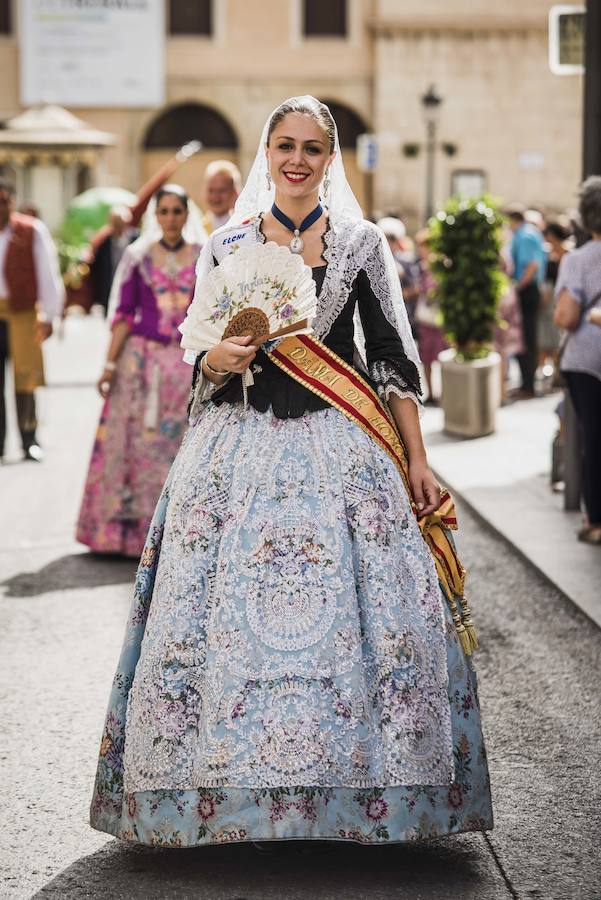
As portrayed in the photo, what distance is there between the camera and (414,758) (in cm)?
418

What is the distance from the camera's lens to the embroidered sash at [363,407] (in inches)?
176

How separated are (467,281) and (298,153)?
10144 millimetres

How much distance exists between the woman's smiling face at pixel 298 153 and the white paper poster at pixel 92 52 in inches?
1484

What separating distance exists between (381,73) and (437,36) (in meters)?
1.63

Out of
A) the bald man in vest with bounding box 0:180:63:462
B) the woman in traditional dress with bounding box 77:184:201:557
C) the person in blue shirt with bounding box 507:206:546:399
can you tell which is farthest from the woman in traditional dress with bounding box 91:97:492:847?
the person in blue shirt with bounding box 507:206:546:399

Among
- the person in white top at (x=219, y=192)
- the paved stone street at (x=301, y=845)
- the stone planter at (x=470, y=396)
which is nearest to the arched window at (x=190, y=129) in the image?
the stone planter at (x=470, y=396)

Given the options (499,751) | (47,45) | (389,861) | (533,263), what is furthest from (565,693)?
(47,45)

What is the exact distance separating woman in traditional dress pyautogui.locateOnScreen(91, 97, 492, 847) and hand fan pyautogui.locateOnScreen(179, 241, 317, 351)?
0.07 meters

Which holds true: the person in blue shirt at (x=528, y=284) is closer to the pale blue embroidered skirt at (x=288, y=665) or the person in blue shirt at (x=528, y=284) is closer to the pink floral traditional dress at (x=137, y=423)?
the pink floral traditional dress at (x=137, y=423)

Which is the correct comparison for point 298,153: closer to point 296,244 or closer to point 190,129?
point 296,244

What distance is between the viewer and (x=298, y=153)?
4488 mm

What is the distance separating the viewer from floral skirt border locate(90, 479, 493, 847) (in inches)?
162

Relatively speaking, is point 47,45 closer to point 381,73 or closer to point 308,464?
point 381,73

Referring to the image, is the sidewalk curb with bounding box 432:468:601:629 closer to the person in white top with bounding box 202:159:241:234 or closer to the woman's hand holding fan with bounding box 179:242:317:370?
the person in white top with bounding box 202:159:241:234
